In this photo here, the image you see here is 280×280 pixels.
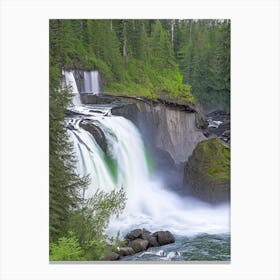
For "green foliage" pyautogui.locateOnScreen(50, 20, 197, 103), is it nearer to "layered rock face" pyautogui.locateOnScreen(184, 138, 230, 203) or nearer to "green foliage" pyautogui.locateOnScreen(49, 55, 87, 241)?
"green foliage" pyautogui.locateOnScreen(49, 55, 87, 241)

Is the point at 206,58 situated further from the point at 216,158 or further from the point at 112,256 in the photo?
the point at 112,256

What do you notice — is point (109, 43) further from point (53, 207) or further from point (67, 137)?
point (53, 207)

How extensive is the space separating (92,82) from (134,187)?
105 cm

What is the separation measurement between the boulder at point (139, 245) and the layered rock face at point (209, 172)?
62 cm

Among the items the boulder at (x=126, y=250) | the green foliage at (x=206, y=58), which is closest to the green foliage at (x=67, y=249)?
the boulder at (x=126, y=250)

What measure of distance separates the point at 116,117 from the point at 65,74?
2.02 ft

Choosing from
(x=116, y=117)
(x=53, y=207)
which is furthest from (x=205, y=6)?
(x=53, y=207)

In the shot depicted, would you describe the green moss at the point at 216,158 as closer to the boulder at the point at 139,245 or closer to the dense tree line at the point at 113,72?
the dense tree line at the point at 113,72

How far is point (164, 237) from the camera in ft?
20.5

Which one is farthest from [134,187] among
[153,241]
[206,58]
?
[206,58]

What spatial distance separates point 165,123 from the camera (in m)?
6.41

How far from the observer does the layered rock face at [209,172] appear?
6.29 meters

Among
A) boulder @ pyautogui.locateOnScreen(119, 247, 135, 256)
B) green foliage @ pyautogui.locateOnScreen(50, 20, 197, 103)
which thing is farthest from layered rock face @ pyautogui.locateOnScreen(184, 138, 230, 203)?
boulder @ pyautogui.locateOnScreen(119, 247, 135, 256)

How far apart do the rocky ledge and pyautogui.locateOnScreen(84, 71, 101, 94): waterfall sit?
135cm
